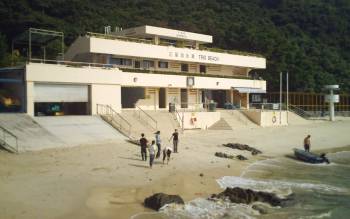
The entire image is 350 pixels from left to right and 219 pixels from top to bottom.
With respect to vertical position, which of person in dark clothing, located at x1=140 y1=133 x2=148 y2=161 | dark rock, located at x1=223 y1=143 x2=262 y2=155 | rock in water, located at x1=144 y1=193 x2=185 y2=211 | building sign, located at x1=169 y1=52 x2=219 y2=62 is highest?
building sign, located at x1=169 y1=52 x2=219 y2=62

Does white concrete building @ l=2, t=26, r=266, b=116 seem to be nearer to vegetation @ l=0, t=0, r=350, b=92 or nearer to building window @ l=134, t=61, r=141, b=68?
building window @ l=134, t=61, r=141, b=68

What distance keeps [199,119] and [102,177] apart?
2234cm

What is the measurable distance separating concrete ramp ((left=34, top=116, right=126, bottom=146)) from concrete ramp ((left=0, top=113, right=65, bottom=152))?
1.72ft

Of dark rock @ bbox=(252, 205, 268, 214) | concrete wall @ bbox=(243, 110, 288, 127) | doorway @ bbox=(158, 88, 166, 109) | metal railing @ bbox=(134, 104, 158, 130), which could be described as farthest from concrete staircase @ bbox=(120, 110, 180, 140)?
dark rock @ bbox=(252, 205, 268, 214)

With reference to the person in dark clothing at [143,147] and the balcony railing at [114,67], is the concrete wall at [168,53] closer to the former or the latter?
the balcony railing at [114,67]

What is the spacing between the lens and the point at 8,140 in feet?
83.1

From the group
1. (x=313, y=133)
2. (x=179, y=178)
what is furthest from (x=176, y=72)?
(x=179, y=178)

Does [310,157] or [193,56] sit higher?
[193,56]

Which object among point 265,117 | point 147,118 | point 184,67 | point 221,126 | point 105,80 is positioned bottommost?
point 221,126

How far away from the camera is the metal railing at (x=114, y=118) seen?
108ft

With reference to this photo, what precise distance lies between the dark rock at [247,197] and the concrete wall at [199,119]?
21267 millimetres

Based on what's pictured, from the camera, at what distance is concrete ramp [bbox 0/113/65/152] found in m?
25.7

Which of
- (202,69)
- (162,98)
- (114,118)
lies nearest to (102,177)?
(114,118)

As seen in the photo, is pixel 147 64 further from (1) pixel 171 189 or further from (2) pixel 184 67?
(1) pixel 171 189
